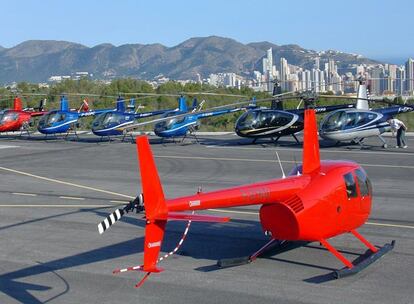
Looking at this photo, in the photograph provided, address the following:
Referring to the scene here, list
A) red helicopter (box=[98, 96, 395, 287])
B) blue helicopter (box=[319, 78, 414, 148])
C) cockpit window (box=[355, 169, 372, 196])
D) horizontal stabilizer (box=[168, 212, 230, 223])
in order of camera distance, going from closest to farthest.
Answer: horizontal stabilizer (box=[168, 212, 230, 223])
red helicopter (box=[98, 96, 395, 287])
cockpit window (box=[355, 169, 372, 196])
blue helicopter (box=[319, 78, 414, 148])

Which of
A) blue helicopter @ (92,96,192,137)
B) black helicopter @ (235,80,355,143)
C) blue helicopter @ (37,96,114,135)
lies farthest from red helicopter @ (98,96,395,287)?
blue helicopter @ (37,96,114,135)

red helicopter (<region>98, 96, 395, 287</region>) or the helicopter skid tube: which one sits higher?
red helicopter (<region>98, 96, 395, 287</region>)

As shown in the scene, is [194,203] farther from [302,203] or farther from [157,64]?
[157,64]

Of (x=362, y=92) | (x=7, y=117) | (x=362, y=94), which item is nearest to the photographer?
(x=362, y=94)

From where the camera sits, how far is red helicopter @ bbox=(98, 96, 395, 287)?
9.66 meters

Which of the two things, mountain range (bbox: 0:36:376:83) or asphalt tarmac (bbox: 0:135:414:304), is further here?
mountain range (bbox: 0:36:376:83)

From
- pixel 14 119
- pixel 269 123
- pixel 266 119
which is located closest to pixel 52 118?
pixel 14 119

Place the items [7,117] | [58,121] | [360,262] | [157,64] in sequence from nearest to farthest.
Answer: [360,262]
[58,121]
[7,117]
[157,64]

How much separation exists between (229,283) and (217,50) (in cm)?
17543

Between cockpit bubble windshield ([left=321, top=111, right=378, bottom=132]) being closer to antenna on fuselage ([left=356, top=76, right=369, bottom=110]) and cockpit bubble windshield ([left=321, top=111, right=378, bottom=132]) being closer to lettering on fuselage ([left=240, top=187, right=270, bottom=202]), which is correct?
antenna on fuselage ([left=356, top=76, right=369, bottom=110])

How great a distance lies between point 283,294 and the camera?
10047 millimetres

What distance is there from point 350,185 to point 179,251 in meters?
3.45

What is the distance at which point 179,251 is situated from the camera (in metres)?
12.7

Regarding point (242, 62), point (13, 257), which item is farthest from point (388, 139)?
point (242, 62)
